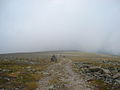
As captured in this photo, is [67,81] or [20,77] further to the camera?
[20,77]

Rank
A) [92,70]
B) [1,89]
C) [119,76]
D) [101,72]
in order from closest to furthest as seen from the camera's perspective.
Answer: [1,89] < [119,76] < [101,72] < [92,70]

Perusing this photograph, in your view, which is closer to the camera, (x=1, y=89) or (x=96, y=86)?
(x=1, y=89)

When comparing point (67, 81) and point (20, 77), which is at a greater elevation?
point (20, 77)

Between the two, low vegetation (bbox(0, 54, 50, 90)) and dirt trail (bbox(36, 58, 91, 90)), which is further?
low vegetation (bbox(0, 54, 50, 90))

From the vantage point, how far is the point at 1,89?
29.2m

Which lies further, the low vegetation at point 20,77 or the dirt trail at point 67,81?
the low vegetation at point 20,77

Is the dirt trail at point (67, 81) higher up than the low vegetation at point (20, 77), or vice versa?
the low vegetation at point (20, 77)

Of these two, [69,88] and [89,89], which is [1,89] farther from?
[89,89]

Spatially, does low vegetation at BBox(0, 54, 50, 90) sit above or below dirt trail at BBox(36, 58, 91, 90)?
above

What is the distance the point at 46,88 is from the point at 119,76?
20.7 meters

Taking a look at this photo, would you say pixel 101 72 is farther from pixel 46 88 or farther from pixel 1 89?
pixel 1 89

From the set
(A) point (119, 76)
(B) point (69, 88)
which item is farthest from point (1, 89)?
(A) point (119, 76)

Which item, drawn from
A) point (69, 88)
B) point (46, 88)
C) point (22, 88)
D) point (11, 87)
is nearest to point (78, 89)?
point (69, 88)

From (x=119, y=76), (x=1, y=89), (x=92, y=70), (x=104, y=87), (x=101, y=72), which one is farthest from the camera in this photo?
(x=92, y=70)
